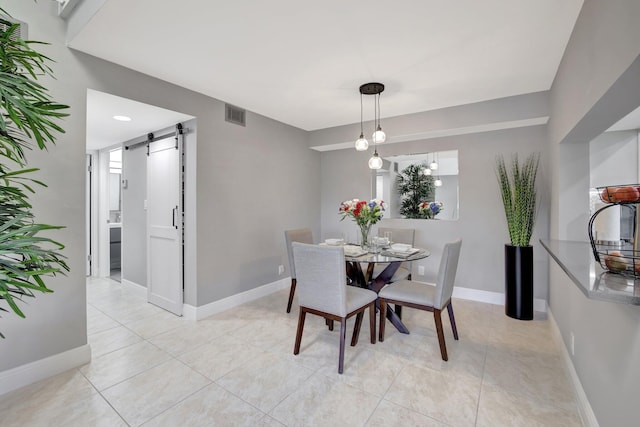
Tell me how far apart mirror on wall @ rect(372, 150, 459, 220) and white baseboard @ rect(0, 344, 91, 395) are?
3.79 metres

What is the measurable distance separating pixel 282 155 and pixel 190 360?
2857 millimetres

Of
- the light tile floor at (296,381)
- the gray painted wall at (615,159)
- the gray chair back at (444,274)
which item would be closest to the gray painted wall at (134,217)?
the light tile floor at (296,381)

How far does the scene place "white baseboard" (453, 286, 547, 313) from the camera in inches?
133

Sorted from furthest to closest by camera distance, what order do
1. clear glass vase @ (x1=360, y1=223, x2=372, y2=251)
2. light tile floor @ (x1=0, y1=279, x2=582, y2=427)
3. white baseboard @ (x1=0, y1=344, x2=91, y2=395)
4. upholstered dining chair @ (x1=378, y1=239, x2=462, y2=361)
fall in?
clear glass vase @ (x1=360, y1=223, x2=372, y2=251)
upholstered dining chair @ (x1=378, y1=239, x2=462, y2=361)
white baseboard @ (x1=0, y1=344, x2=91, y2=395)
light tile floor @ (x1=0, y1=279, x2=582, y2=427)

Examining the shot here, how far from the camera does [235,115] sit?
11.5 feet

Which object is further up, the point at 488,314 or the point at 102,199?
the point at 102,199

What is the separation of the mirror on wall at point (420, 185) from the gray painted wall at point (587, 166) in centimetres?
135

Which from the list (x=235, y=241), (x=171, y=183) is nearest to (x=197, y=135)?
(x=171, y=183)

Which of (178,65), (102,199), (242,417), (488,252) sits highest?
(178,65)

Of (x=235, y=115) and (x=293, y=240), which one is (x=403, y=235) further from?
(x=235, y=115)

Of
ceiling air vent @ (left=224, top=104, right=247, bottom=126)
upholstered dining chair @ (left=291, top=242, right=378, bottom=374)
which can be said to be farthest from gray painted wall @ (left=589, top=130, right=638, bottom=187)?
ceiling air vent @ (left=224, top=104, right=247, bottom=126)

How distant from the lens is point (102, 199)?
470 centimetres

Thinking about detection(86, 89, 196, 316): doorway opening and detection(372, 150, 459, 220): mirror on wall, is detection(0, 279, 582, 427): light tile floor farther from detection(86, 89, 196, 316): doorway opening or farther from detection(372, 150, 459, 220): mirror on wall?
detection(372, 150, 459, 220): mirror on wall

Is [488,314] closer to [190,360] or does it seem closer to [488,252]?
[488,252]
